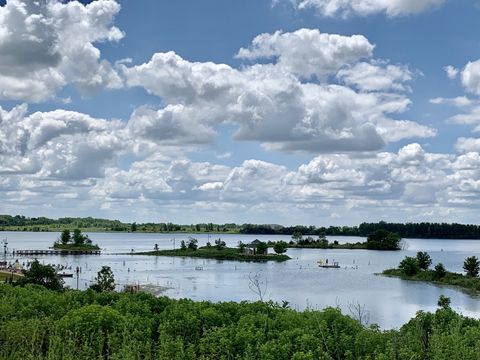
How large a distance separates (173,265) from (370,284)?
6197cm

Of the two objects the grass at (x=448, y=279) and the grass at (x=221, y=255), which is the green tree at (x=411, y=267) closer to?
the grass at (x=448, y=279)

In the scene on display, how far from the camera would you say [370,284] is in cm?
10925

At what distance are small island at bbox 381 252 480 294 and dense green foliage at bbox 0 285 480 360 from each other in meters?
88.5

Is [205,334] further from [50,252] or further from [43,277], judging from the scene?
[50,252]

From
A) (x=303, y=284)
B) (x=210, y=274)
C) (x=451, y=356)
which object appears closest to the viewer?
(x=451, y=356)

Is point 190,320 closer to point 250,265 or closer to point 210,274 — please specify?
point 210,274

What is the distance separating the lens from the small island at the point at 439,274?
344ft

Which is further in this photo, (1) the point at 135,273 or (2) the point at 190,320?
(1) the point at 135,273

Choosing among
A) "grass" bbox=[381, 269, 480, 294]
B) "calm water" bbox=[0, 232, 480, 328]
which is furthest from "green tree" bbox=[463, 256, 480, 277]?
"calm water" bbox=[0, 232, 480, 328]

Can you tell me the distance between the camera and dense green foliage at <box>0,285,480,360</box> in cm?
1523

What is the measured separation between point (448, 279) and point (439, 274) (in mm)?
2647

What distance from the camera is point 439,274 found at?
373 feet

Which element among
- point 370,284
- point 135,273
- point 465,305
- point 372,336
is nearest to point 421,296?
point 465,305

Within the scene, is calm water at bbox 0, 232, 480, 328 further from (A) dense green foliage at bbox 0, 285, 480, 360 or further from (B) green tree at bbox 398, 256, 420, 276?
(A) dense green foliage at bbox 0, 285, 480, 360
